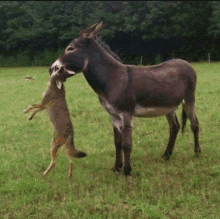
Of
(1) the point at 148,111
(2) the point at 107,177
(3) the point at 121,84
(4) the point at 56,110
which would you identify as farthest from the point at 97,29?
(2) the point at 107,177

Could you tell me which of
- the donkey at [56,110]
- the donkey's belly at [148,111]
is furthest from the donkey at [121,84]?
the donkey at [56,110]

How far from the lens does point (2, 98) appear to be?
1379 cm

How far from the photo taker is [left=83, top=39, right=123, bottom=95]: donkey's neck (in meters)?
5.13

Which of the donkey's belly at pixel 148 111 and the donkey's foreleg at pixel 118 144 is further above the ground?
the donkey's belly at pixel 148 111

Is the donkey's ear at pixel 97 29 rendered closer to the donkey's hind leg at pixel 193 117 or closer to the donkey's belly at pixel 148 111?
the donkey's belly at pixel 148 111

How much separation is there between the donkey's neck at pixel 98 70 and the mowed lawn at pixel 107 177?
1.62 metres

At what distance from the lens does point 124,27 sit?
3541 centimetres

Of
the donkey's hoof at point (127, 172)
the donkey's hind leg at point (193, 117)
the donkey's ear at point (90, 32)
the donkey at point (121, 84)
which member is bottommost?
the donkey's hoof at point (127, 172)

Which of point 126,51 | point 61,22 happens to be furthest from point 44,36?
point 126,51

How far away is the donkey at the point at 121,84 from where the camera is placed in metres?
4.96

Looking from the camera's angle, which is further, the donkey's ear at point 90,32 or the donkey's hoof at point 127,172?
the donkey's hoof at point 127,172

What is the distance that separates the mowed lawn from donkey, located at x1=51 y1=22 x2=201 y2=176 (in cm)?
60

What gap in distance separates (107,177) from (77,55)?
7.22 feet

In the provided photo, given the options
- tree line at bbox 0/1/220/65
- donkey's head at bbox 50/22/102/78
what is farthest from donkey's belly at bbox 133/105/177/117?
tree line at bbox 0/1/220/65
